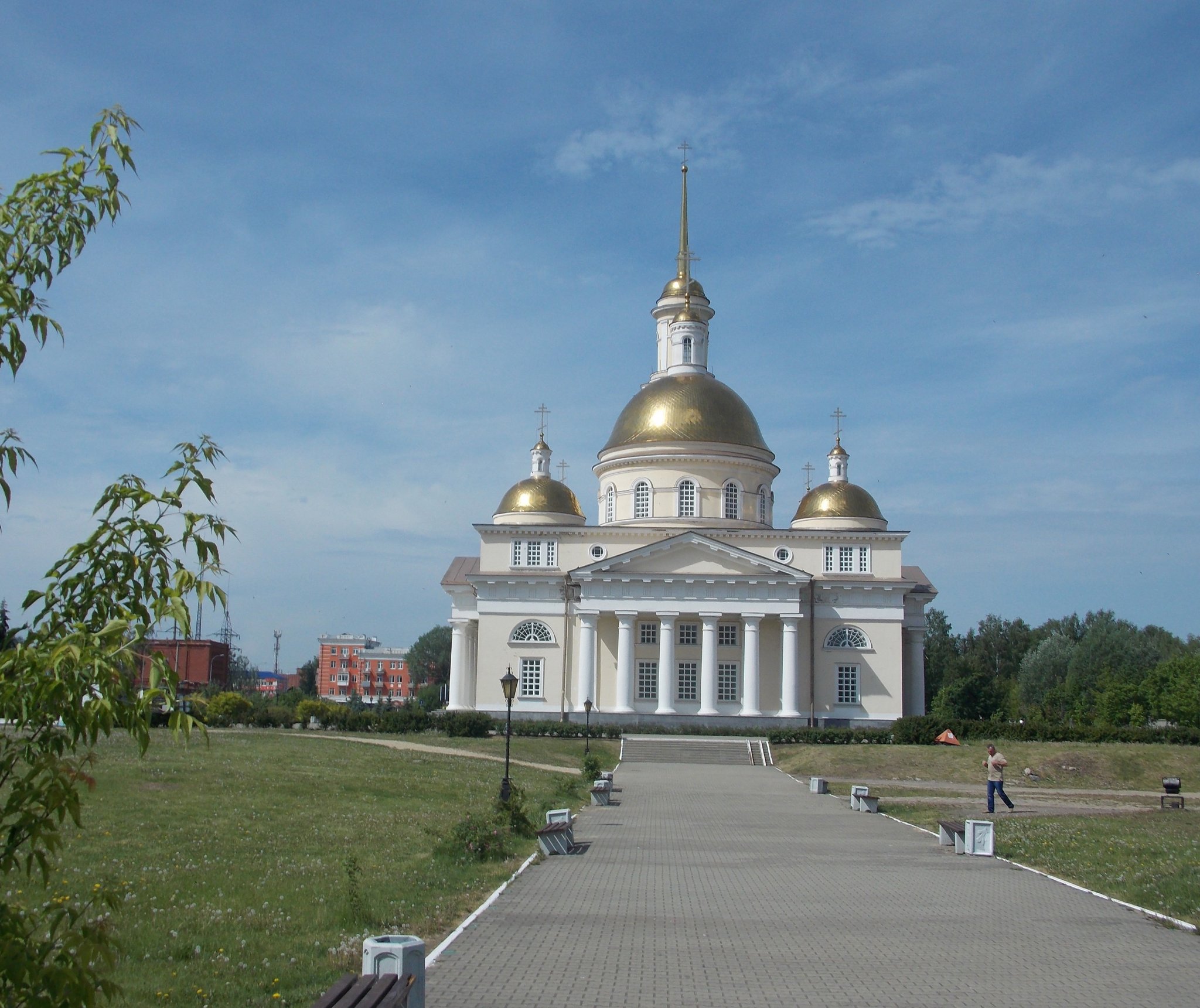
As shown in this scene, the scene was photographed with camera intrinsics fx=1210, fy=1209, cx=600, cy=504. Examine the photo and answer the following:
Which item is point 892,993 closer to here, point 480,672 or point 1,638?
point 1,638

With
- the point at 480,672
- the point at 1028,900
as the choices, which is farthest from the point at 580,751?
the point at 1028,900

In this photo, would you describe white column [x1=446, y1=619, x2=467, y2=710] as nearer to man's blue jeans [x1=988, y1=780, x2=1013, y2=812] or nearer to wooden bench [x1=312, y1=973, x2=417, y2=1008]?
man's blue jeans [x1=988, y1=780, x2=1013, y2=812]

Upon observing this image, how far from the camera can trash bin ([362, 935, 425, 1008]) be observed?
7543 millimetres

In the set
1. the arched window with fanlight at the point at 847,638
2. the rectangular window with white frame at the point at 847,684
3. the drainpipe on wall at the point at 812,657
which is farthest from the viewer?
the arched window with fanlight at the point at 847,638

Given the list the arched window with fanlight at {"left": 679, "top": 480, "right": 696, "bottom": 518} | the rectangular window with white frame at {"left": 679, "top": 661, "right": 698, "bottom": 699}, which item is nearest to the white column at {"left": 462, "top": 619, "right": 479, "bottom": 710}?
the rectangular window with white frame at {"left": 679, "top": 661, "right": 698, "bottom": 699}

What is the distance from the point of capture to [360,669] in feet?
520

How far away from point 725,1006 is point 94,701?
6.07 m

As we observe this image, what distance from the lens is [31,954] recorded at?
4188 mm

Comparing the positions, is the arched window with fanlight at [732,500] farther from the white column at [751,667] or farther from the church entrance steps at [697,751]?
the church entrance steps at [697,751]

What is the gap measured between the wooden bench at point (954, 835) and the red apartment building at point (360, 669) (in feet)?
409

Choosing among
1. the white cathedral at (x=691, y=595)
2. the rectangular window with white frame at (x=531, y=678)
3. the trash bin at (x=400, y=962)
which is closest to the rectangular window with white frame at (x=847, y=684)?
the white cathedral at (x=691, y=595)

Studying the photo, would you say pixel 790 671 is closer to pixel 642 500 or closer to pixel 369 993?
pixel 642 500

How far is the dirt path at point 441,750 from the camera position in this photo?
34219 mm

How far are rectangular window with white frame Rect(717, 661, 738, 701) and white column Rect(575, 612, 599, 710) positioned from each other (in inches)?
203
